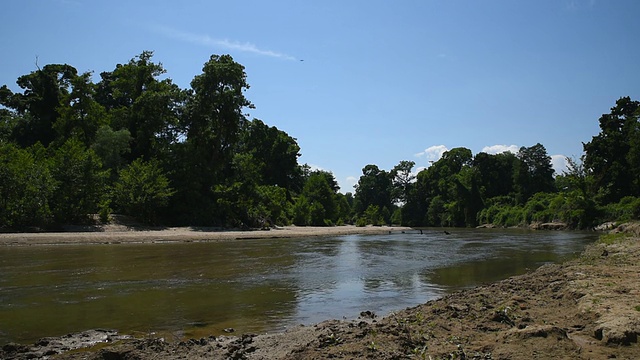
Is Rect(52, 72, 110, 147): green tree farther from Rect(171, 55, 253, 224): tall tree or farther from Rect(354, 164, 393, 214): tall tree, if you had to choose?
Rect(354, 164, 393, 214): tall tree

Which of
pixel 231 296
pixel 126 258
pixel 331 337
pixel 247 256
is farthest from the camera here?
pixel 247 256

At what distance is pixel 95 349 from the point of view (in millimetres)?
6355

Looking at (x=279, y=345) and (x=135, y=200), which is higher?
(x=135, y=200)

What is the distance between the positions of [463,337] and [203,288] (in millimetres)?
8059

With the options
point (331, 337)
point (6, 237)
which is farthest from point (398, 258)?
point (6, 237)

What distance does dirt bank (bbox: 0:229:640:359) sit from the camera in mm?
5199

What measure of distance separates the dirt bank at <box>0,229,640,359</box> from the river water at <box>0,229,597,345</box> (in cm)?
127

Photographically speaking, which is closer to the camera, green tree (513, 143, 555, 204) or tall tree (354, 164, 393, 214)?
green tree (513, 143, 555, 204)

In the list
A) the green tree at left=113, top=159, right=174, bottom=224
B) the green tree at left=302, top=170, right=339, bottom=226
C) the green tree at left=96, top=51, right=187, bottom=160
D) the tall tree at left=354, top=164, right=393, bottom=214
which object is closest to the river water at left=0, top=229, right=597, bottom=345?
the green tree at left=113, top=159, right=174, bottom=224

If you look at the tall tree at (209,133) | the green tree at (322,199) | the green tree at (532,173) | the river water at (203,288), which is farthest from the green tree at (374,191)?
the river water at (203,288)

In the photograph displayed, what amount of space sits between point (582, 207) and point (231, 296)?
53992mm

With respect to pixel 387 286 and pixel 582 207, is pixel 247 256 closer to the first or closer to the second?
pixel 387 286

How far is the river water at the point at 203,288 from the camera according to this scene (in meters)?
8.27

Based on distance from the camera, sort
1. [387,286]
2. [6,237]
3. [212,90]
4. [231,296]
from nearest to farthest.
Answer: [231,296] < [387,286] < [6,237] < [212,90]
